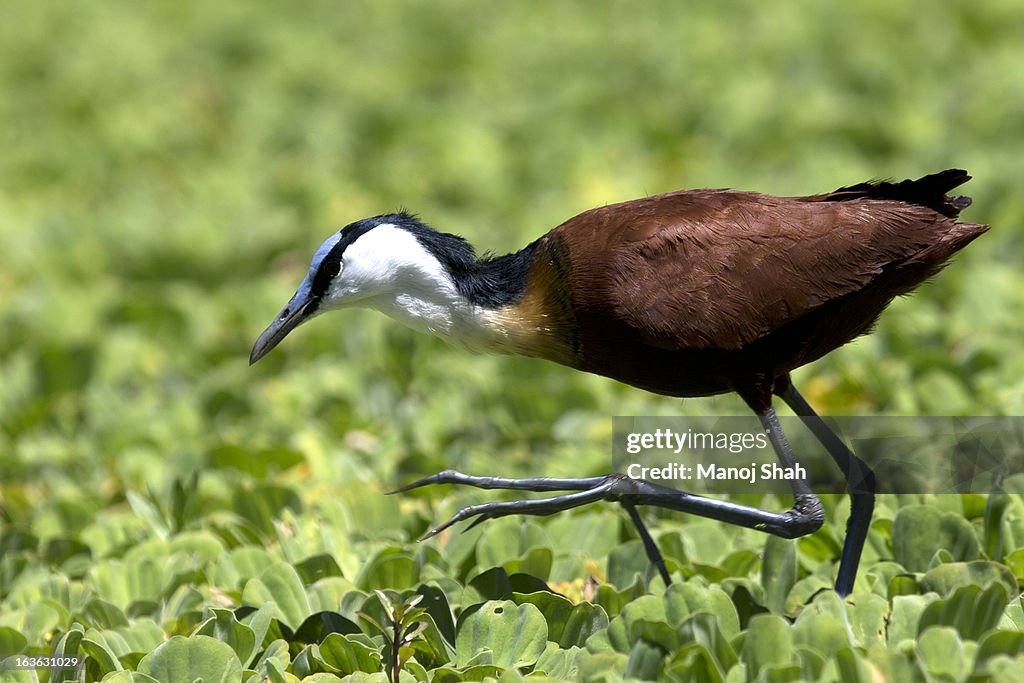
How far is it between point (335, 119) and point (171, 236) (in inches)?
61.5

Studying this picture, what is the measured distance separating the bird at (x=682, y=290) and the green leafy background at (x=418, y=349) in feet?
0.79

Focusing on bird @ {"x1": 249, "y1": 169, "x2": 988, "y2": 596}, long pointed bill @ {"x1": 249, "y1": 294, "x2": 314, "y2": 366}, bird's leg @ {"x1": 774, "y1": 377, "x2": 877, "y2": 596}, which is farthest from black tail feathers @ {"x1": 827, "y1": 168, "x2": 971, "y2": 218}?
long pointed bill @ {"x1": 249, "y1": 294, "x2": 314, "y2": 366}

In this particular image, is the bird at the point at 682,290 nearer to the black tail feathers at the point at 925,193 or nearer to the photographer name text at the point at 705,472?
the black tail feathers at the point at 925,193

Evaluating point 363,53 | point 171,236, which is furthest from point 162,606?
point 363,53

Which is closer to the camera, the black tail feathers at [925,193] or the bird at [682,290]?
the bird at [682,290]

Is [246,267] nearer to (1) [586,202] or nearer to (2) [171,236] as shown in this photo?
(2) [171,236]

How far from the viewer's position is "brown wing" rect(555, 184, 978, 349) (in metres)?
3.01

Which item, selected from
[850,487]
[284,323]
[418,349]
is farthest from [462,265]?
[418,349]

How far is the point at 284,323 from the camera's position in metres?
3.32

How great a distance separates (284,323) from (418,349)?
189 cm
